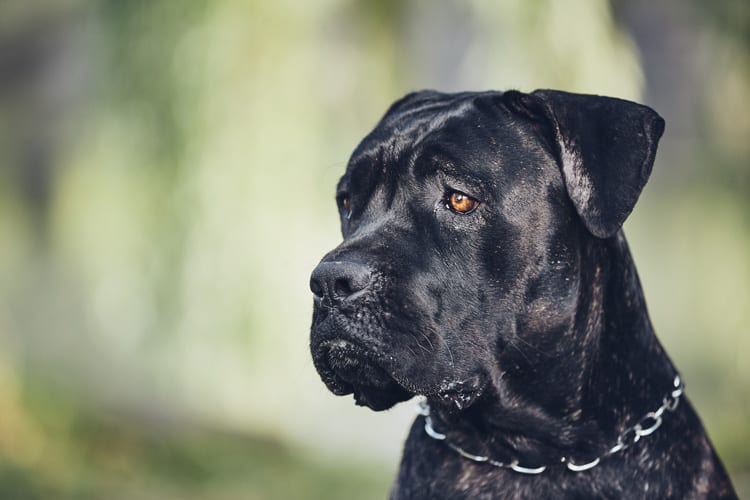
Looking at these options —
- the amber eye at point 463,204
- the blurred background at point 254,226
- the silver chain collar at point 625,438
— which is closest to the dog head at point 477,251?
the amber eye at point 463,204

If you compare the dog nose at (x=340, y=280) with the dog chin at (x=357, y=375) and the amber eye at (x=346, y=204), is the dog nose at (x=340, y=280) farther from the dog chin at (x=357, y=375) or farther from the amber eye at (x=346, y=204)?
the amber eye at (x=346, y=204)

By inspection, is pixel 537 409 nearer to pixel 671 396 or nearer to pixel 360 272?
pixel 671 396

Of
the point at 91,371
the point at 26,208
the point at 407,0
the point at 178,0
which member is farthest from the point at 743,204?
the point at 26,208

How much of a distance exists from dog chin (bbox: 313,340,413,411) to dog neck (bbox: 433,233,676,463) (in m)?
0.18

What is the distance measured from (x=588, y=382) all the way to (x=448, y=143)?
2.49 feet

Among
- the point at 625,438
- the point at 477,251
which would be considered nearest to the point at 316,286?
the point at 477,251

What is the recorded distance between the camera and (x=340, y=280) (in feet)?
8.13

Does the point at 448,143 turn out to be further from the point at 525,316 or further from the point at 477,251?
the point at 525,316

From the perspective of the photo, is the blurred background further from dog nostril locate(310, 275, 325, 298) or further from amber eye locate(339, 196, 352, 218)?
dog nostril locate(310, 275, 325, 298)

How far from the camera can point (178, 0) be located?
6.62 meters

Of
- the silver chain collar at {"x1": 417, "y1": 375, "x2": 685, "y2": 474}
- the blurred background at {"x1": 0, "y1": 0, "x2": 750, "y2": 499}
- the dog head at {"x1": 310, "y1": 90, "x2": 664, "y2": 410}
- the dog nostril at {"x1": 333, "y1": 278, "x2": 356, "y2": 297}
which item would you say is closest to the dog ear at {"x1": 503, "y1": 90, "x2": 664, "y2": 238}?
the dog head at {"x1": 310, "y1": 90, "x2": 664, "y2": 410}

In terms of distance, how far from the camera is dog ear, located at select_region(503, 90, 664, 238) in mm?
2588

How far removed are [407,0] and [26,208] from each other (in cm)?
378

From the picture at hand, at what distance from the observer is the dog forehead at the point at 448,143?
2.70m
